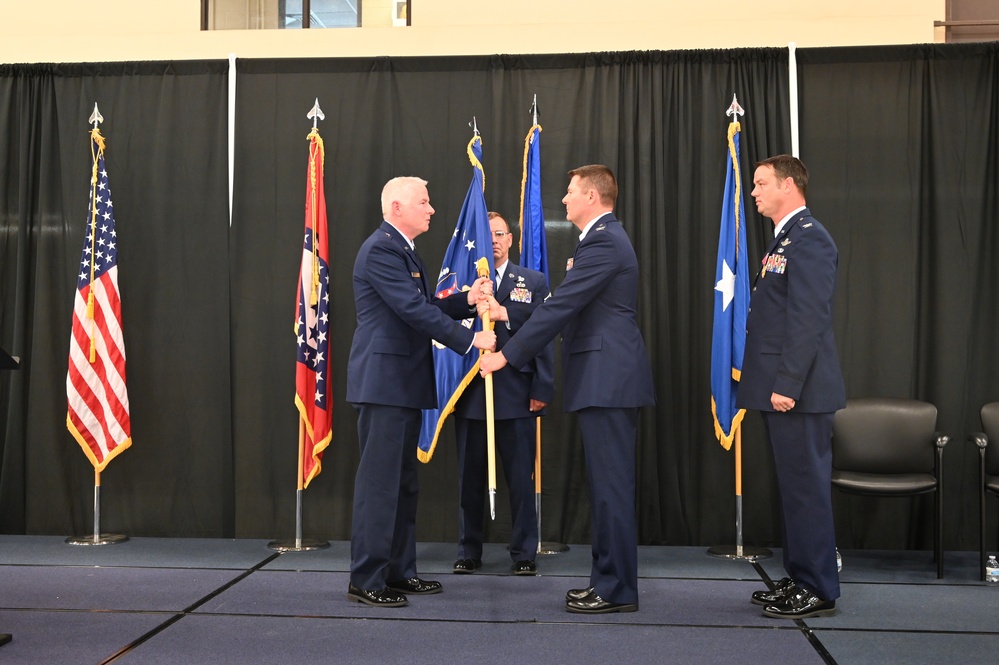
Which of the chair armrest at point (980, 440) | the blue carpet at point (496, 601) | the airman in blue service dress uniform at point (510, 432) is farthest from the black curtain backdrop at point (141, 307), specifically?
the chair armrest at point (980, 440)

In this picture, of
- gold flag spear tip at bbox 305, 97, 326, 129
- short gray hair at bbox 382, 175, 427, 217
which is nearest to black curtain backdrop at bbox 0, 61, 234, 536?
gold flag spear tip at bbox 305, 97, 326, 129

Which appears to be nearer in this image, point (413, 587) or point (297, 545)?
point (413, 587)

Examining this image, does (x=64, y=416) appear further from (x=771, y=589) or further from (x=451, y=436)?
(x=771, y=589)

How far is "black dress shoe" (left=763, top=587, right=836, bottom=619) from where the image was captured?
3.76 meters

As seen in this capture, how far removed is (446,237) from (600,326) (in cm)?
196

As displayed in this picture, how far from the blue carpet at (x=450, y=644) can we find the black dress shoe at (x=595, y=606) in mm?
178

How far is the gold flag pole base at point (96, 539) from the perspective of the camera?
17.8 ft

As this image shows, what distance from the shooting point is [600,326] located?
12.9 feet

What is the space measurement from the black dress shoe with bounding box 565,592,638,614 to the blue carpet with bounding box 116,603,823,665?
178mm

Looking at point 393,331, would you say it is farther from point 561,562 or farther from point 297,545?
point 297,545

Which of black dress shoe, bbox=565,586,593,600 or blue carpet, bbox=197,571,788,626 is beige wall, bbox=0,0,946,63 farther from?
black dress shoe, bbox=565,586,593,600

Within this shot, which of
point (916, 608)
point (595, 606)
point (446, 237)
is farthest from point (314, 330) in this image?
point (916, 608)

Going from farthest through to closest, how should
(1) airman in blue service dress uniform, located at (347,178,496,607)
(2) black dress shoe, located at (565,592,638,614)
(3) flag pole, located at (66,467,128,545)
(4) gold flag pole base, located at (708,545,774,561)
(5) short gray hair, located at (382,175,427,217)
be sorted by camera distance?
(3) flag pole, located at (66,467,128,545), (4) gold flag pole base, located at (708,545,774,561), (5) short gray hair, located at (382,175,427,217), (1) airman in blue service dress uniform, located at (347,178,496,607), (2) black dress shoe, located at (565,592,638,614)

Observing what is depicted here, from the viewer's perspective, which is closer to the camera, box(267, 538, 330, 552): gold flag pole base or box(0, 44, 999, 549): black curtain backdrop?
box(267, 538, 330, 552): gold flag pole base
